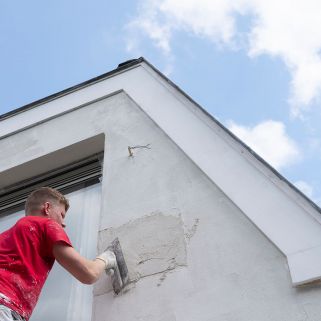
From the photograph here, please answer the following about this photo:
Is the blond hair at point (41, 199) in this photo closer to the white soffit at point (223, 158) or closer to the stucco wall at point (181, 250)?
the stucco wall at point (181, 250)

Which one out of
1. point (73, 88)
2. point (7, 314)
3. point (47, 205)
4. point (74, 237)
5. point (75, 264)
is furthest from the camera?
point (73, 88)

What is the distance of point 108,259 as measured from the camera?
2.36m

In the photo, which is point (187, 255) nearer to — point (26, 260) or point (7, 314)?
point (26, 260)

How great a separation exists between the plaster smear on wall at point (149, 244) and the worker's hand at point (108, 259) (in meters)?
0.08

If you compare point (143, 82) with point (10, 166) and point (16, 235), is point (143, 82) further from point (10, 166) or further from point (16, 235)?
point (16, 235)

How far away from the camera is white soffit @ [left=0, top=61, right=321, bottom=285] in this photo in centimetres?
214

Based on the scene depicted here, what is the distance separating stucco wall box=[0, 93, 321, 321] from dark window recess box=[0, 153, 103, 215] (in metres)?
0.50

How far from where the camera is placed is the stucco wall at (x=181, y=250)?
6.73ft

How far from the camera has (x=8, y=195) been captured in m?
4.08

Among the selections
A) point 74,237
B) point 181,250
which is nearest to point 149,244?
point 181,250

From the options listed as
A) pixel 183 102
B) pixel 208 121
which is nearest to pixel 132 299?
pixel 208 121

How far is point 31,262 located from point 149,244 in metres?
0.64

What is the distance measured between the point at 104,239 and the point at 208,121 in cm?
101

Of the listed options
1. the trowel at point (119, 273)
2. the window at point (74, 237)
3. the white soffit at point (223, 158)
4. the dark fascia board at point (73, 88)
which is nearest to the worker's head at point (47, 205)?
the trowel at point (119, 273)
